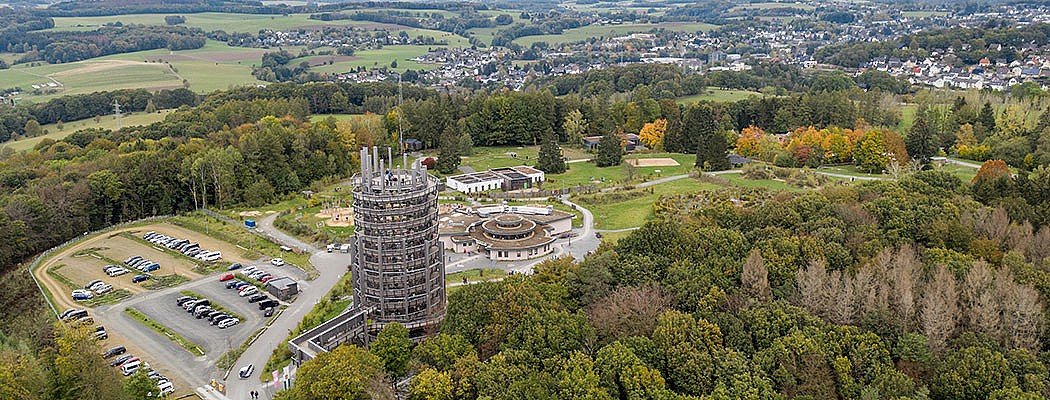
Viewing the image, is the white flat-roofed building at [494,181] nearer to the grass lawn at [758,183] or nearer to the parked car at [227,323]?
the grass lawn at [758,183]

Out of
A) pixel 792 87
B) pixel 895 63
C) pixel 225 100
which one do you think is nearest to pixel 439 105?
pixel 225 100

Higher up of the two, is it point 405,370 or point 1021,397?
point 1021,397

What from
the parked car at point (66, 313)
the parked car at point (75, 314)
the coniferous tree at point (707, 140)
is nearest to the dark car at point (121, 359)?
the parked car at point (75, 314)

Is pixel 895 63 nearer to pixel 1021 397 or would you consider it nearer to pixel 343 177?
pixel 343 177

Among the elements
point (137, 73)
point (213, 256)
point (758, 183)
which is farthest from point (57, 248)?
point (137, 73)

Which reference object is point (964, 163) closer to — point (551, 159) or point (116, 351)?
point (551, 159)

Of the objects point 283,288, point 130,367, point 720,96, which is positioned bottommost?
point 130,367
